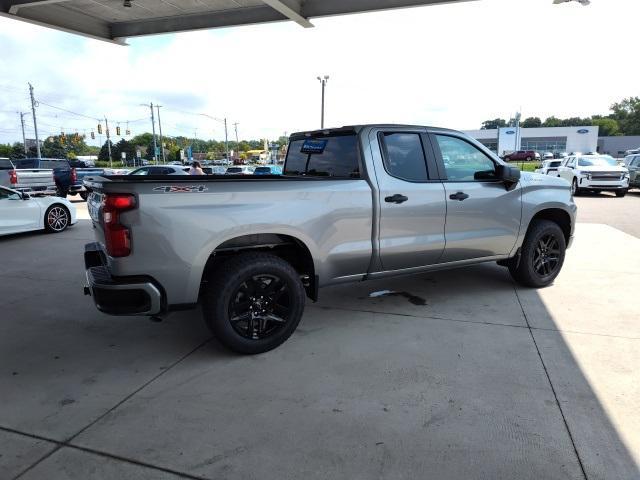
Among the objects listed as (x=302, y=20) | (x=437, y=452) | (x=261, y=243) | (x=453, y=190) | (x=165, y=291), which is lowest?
(x=437, y=452)

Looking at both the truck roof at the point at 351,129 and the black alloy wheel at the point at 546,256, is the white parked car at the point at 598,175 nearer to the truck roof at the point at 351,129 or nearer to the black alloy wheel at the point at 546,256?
the black alloy wheel at the point at 546,256

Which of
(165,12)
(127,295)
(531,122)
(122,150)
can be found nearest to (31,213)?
(165,12)

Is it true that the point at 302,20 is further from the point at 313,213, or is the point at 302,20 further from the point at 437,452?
the point at 437,452

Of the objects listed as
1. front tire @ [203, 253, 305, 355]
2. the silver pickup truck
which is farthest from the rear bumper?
front tire @ [203, 253, 305, 355]

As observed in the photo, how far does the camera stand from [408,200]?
14.6ft

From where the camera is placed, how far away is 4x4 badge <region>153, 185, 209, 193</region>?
3.33 metres

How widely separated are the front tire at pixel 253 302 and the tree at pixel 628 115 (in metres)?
141

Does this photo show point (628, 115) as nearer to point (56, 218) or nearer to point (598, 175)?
point (598, 175)

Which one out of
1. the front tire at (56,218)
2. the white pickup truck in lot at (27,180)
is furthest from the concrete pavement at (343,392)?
the white pickup truck in lot at (27,180)

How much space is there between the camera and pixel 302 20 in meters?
11.3

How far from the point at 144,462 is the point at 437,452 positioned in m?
1.65

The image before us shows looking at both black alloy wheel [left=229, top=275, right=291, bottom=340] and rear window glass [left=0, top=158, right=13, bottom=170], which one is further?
rear window glass [left=0, top=158, right=13, bottom=170]

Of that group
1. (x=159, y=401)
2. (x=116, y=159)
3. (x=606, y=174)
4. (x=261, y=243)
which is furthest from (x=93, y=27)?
(x=116, y=159)

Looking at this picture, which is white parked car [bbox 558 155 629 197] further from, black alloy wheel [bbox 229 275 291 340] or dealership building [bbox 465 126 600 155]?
dealership building [bbox 465 126 600 155]
